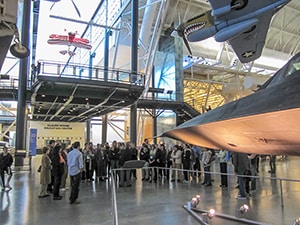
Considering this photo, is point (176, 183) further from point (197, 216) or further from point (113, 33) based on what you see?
point (113, 33)

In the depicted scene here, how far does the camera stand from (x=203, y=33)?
4.35 metres

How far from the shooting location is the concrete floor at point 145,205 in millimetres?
5586

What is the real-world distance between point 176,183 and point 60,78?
879 centimetres

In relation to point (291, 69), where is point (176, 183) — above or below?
below

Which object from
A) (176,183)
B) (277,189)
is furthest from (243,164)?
(176,183)

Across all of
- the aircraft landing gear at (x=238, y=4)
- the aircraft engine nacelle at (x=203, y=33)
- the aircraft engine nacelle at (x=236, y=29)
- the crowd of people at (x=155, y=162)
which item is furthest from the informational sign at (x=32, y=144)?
the aircraft landing gear at (x=238, y=4)

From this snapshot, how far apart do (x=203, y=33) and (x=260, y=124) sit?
2716mm

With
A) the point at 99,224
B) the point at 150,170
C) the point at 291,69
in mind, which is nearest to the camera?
the point at 291,69

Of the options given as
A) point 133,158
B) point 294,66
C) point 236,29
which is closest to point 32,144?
point 133,158

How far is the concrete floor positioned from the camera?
5.59 meters

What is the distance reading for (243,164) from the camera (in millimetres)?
7680

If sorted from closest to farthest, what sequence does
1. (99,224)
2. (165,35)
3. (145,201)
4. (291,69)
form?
(291,69), (99,224), (145,201), (165,35)

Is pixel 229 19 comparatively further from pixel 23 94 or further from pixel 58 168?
pixel 23 94

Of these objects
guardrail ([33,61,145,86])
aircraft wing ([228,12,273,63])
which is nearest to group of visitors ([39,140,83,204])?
aircraft wing ([228,12,273,63])
